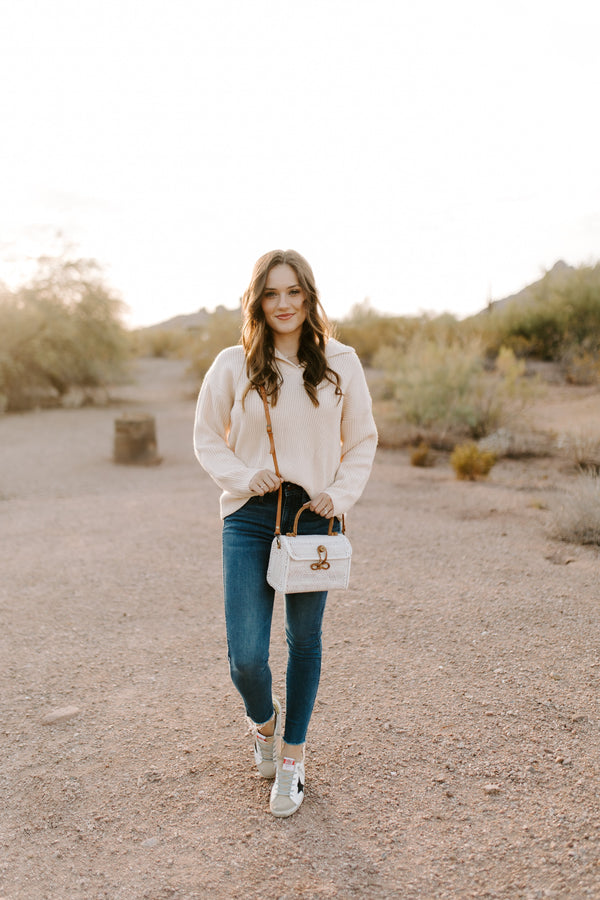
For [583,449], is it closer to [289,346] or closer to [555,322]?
[289,346]

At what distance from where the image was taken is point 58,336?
2058cm

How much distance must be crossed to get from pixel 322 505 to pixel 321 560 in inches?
8.5

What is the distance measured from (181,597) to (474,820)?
129 inches

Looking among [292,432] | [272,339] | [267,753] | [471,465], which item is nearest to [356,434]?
[292,432]

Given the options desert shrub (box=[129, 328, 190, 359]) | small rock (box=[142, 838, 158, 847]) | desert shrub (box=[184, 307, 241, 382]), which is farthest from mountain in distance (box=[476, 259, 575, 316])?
small rock (box=[142, 838, 158, 847])

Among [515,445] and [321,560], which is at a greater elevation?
[321,560]

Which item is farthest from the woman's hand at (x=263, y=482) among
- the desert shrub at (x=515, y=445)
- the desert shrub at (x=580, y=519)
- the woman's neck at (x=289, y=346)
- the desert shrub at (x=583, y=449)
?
the desert shrub at (x=515, y=445)

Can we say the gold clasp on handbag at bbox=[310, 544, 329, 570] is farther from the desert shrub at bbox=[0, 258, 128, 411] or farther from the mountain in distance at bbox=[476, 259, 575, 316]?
the mountain in distance at bbox=[476, 259, 575, 316]

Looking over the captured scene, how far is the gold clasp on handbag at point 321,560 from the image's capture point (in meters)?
2.74

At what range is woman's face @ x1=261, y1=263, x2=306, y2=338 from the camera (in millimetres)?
2961

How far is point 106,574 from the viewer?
21.0 feet

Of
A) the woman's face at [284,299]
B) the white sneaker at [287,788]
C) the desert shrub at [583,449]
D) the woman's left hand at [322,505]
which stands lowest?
the white sneaker at [287,788]

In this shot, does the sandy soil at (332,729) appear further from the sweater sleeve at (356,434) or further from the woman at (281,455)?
the sweater sleeve at (356,434)

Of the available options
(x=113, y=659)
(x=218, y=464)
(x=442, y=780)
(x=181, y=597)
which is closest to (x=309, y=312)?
(x=218, y=464)
